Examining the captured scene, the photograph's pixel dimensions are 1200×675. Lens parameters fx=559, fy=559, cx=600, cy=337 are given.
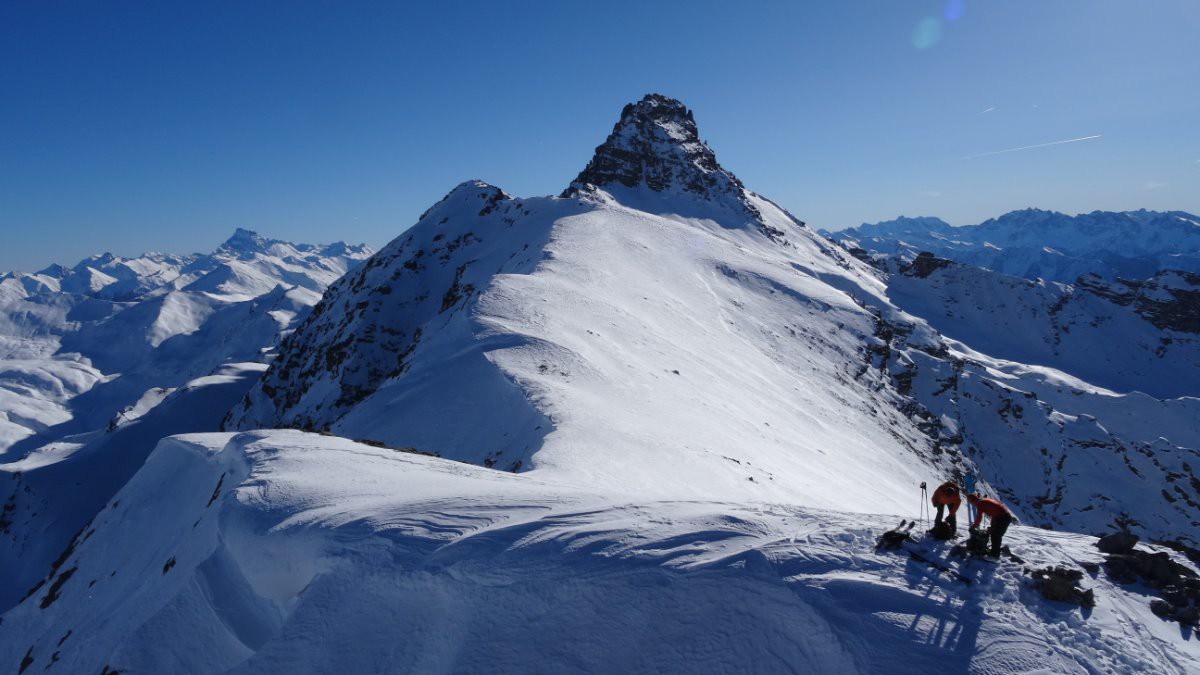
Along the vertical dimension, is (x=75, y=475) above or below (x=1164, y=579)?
below

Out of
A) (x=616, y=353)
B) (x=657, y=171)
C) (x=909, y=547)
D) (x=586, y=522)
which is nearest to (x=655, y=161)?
(x=657, y=171)

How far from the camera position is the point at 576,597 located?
8.86 m

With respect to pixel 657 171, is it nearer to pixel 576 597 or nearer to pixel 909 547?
pixel 909 547

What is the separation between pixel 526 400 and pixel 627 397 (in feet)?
20.8

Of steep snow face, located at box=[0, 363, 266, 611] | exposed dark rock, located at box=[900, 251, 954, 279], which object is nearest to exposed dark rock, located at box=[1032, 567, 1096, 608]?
steep snow face, located at box=[0, 363, 266, 611]

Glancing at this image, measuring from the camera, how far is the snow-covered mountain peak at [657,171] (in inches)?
4461

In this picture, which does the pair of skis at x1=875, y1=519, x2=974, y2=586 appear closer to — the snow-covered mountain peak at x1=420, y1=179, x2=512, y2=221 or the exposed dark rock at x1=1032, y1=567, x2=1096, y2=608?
the exposed dark rock at x1=1032, y1=567, x2=1096, y2=608

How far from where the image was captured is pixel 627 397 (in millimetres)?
30422

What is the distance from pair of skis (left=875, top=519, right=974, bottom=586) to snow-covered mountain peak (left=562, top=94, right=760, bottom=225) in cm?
9899

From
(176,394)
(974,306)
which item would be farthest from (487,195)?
(974,306)

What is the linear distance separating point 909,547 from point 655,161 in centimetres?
12006

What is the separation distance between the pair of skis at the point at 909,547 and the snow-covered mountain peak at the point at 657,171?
99.0 meters

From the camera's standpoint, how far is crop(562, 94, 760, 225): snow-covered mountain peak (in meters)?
113

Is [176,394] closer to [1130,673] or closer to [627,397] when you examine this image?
[627,397]
